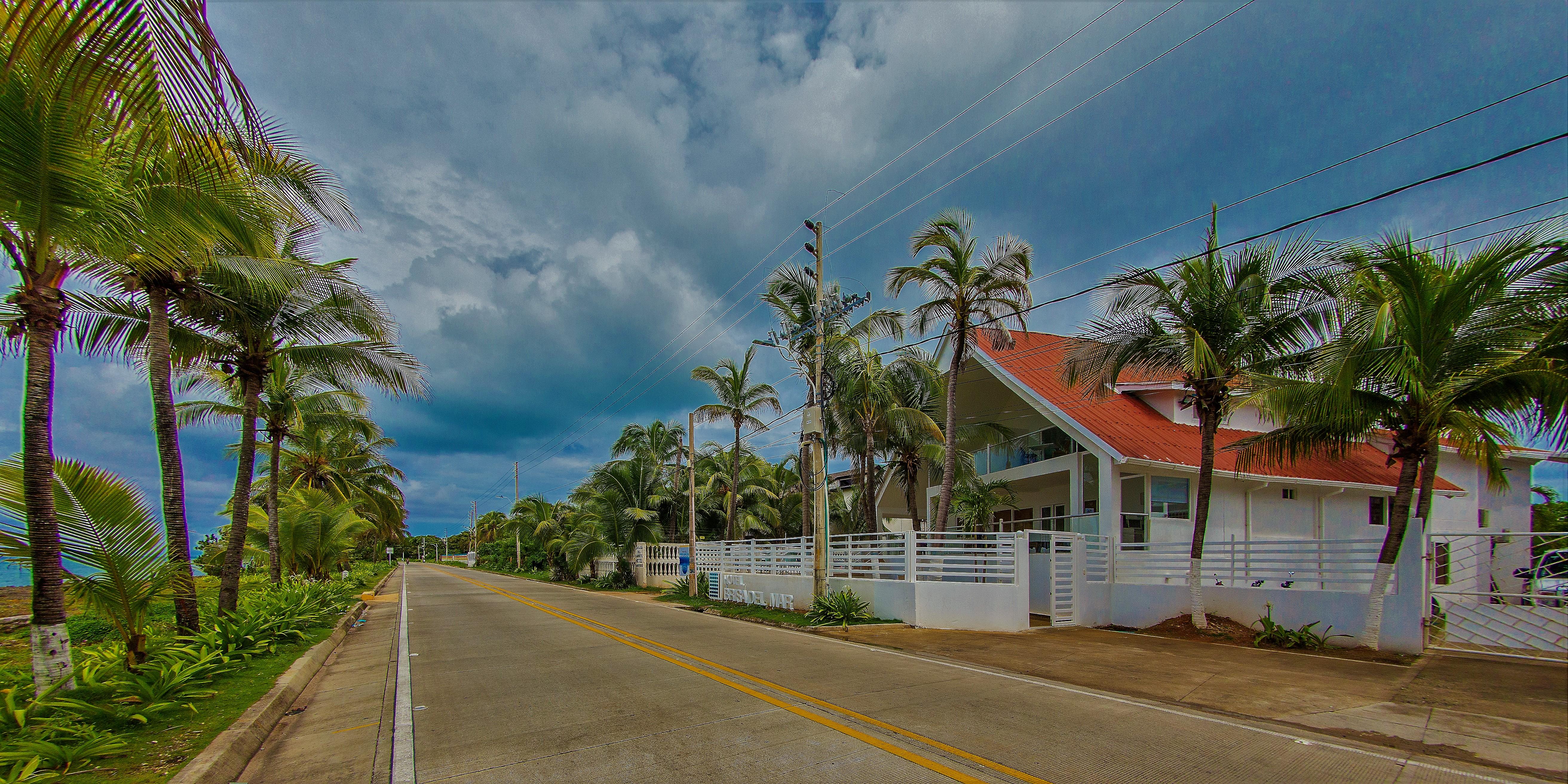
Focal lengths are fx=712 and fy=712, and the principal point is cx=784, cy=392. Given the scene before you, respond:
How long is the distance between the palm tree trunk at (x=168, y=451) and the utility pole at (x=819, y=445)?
11.7m

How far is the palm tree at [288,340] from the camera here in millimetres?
11523

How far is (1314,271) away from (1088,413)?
669 centimetres

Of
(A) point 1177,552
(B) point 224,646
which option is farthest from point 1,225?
(A) point 1177,552

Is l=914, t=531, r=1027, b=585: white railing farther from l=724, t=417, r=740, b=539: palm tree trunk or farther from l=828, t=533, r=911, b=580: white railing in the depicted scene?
l=724, t=417, r=740, b=539: palm tree trunk

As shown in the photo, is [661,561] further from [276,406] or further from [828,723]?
[828,723]

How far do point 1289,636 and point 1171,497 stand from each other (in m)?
6.35

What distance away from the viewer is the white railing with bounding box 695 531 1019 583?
15.2m

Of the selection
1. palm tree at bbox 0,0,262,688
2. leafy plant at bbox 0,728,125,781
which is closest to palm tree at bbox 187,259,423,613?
palm tree at bbox 0,0,262,688

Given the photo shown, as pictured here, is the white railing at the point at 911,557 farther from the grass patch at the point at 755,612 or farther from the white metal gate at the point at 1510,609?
the white metal gate at the point at 1510,609

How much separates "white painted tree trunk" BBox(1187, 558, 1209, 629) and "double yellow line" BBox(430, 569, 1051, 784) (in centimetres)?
946

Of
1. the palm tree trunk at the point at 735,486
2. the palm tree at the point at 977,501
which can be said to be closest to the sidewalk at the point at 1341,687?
the palm tree at the point at 977,501

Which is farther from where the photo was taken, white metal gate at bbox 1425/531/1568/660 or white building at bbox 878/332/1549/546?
white building at bbox 878/332/1549/546

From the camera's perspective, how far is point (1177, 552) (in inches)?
672

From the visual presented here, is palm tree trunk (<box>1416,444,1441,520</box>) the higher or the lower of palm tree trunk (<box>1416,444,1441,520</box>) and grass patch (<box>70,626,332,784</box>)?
the higher
